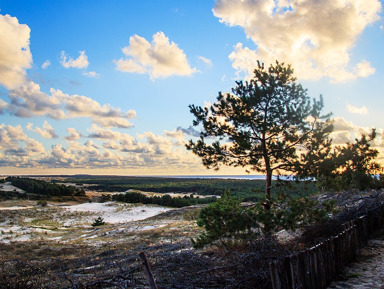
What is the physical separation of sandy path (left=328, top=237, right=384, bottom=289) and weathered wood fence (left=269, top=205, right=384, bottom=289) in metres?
0.19

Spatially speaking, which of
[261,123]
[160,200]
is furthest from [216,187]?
[261,123]

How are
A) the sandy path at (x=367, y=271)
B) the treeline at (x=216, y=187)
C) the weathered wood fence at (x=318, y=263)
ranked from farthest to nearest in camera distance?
the treeline at (x=216, y=187) < the sandy path at (x=367, y=271) < the weathered wood fence at (x=318, y=263)

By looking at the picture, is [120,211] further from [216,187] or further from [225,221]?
[216,187]

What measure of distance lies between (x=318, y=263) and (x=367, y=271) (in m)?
2.50

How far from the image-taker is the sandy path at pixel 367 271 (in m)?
6.05

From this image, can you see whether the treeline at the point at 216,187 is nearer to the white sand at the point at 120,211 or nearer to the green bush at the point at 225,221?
the green bush at the point at 225,221

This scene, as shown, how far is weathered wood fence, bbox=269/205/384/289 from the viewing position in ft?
15.2

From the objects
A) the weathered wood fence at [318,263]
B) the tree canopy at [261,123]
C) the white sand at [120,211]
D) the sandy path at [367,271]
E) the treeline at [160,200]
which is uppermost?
the tree canopy at [261,123]

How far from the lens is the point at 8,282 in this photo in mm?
6203

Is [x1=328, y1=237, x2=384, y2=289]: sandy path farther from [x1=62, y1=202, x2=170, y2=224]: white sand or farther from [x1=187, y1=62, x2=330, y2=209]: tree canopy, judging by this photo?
[x1=62, y1=202, x2=170, y2=224]: white sand

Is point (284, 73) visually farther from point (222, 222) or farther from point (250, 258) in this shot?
point (250, 258)

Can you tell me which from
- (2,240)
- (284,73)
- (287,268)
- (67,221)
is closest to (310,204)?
(287,268)

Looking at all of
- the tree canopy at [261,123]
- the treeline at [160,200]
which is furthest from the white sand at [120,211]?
the tree canopy at [261,123]

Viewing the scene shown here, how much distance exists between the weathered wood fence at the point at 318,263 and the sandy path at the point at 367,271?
190 millimetres
